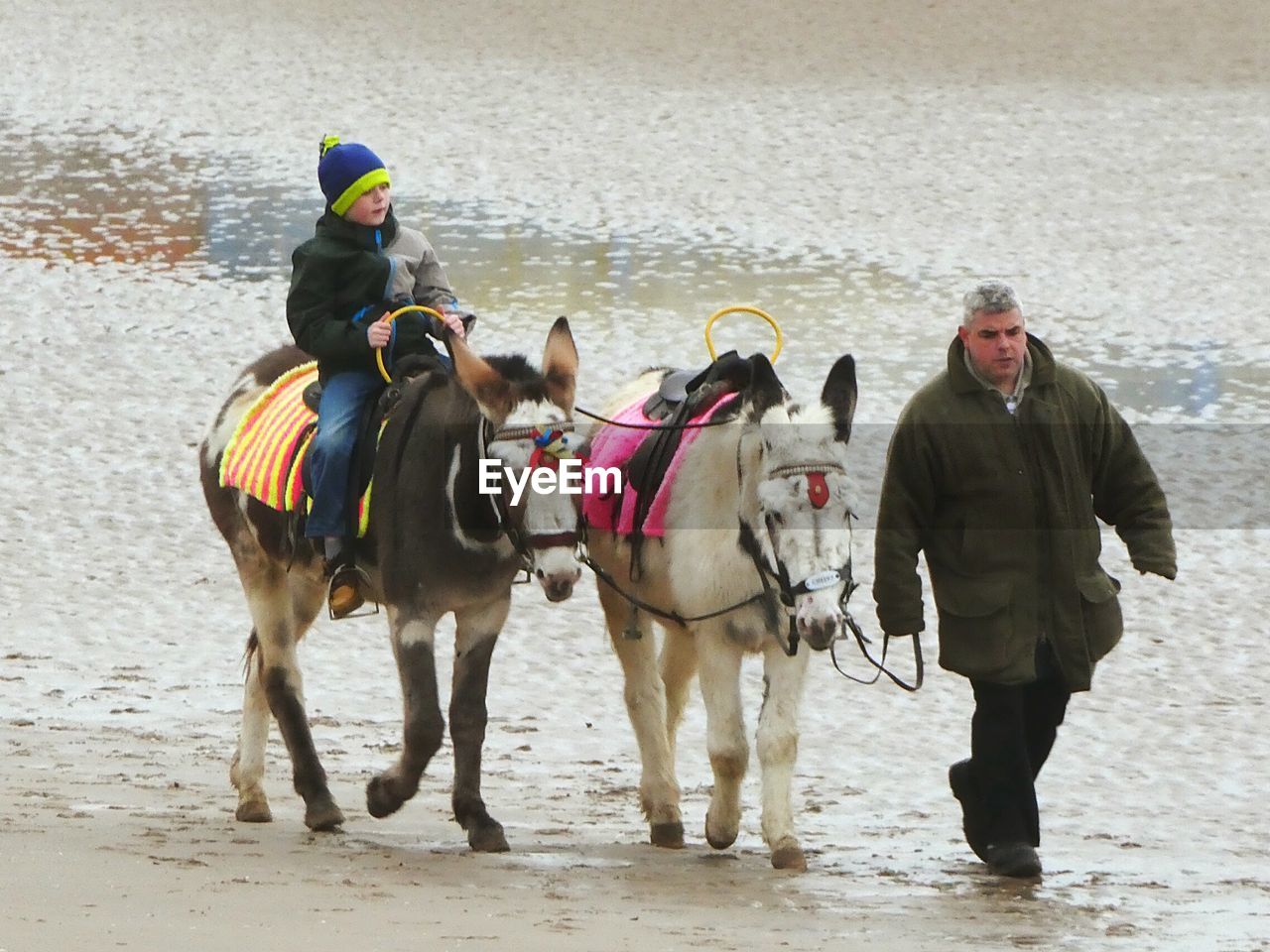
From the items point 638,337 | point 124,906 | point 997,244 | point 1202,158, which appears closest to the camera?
point 124,906

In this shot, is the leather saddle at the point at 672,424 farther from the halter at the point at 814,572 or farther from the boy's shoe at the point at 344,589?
the boy's shoe at the point at 344,589

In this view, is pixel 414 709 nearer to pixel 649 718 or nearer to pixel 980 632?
pixel 649 718

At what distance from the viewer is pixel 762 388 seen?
7.55 meters

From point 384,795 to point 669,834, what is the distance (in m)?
1.01

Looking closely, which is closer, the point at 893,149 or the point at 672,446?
the point at 672,446

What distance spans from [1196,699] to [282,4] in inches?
928

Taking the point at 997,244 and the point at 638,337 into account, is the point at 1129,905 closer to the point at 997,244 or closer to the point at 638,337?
the point at 638,337

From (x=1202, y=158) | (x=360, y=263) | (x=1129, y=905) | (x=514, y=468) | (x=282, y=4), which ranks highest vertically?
(x=282, y=4)

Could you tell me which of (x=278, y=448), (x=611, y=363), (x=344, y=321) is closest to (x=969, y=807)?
(x=344, y=321)

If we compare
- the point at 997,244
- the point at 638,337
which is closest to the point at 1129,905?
the point at 638,337

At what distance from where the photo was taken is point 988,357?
7.40 metres

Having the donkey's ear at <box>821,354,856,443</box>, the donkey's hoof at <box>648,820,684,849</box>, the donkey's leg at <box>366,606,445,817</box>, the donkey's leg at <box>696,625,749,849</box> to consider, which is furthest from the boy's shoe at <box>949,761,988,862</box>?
the donkey's leg at <box>366,606,445,817</box>

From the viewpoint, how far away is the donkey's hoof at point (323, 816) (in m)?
8.36

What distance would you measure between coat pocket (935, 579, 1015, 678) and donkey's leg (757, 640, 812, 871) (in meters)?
0.55
